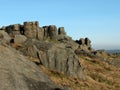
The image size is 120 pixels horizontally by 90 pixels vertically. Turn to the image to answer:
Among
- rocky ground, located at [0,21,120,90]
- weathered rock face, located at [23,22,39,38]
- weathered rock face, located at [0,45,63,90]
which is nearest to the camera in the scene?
weathered rock face, located at [0,45,63,90]

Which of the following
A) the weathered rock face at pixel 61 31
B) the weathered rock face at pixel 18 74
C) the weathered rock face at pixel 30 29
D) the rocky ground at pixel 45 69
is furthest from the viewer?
the weathered rock face at pixel 61 31

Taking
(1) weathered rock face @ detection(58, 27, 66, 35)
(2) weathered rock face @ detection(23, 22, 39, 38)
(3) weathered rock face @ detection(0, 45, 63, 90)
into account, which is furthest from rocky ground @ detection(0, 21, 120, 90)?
(1) weathered rock face @ detection(58, 27, 66, 35)

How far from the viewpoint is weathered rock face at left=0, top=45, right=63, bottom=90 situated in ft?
65.2

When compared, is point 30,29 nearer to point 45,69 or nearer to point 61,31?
point 61,31

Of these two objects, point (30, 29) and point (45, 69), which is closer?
point (45, 69)

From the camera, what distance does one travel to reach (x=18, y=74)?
68.8 ft

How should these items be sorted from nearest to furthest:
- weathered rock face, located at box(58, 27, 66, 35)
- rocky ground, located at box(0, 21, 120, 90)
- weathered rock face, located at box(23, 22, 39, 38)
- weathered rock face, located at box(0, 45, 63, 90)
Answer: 1. weathered rock face, located at box(0, 45, 63, 90)
2. rocky ground, located at box(0, 21, 120, 90)
3. weathered rock face, located at box(23, 22, 39, 38)
4. weathered rock face, located at box(58, 27, 66, 35)

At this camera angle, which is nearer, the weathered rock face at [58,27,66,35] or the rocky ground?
the rocky ground

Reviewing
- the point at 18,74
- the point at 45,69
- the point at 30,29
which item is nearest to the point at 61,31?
the point at 30,29

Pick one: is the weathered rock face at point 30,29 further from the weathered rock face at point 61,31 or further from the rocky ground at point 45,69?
the rocky ground at point 45,69

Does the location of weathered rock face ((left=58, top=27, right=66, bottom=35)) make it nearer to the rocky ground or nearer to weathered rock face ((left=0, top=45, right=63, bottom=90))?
the rocky ground

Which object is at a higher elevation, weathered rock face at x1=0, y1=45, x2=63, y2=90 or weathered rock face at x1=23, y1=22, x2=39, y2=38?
weathered rock face at x1=23, y1=22, x2=39, y2=38

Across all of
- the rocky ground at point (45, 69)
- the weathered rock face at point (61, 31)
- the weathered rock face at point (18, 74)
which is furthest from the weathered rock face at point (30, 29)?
the weathered rock face at point (18, 74)

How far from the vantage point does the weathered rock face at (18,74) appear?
19859mm
